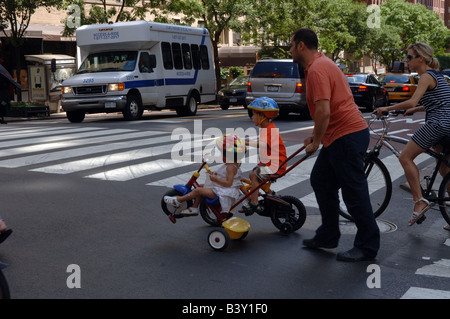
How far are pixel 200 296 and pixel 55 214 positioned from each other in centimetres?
298

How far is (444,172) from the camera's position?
6367mm

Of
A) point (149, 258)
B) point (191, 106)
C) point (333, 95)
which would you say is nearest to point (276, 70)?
point (191, 106)

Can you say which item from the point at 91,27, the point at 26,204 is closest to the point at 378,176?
the point at 26,204

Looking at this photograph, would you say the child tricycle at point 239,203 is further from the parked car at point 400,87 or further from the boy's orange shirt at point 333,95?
the parked car at point 400,87

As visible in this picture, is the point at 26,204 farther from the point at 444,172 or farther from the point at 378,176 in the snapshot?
the point at 444,172

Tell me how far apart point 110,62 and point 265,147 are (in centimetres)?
1506

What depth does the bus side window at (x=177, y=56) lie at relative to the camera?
858 inches

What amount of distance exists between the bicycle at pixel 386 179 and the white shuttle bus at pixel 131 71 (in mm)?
13208

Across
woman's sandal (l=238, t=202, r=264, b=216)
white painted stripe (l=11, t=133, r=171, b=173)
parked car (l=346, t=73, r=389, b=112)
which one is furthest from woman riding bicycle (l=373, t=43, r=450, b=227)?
parked car (l=346, t=73, r=389, b=112)

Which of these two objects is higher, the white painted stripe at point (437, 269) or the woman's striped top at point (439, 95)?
the woman's striped top at point (439, 95)

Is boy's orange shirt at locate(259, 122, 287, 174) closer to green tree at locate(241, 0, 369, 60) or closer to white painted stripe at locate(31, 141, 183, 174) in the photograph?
white painted stripe at locate(31, 141, 183, 174)

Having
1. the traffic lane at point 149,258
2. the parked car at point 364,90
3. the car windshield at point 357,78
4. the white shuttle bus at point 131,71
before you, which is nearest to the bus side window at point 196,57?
the white shuttle bus at point 131,71

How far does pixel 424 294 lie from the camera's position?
14.3 feet

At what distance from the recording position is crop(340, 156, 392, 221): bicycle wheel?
21.5ft
